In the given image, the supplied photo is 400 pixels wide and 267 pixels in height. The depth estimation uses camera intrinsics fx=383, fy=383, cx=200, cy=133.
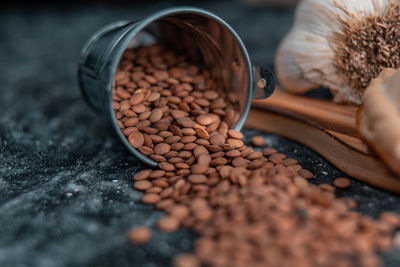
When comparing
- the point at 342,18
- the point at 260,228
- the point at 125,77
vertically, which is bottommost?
the point at 260,228

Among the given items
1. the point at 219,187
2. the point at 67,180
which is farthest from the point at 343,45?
the point at 67,180

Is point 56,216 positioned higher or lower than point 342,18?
lower

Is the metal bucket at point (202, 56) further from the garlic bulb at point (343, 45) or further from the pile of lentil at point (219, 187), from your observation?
the garlic bulb at point (343, 45)

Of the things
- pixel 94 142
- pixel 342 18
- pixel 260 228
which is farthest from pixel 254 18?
pixel 260 228

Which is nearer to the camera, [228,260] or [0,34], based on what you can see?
[228,260]

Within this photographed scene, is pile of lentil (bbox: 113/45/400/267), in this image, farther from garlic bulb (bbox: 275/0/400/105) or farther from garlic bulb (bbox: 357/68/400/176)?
garlic bulb (bbox: 275/0/400/105)

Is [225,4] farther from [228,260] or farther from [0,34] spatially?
[228,260]

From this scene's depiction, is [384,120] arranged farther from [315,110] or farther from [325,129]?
[315,110]

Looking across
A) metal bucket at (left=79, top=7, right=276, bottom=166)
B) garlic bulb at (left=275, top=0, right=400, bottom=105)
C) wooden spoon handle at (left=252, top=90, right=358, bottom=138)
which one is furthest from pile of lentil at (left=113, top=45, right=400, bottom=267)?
garlic bulb at (left=275, top=0, right=400, bottom=105)
